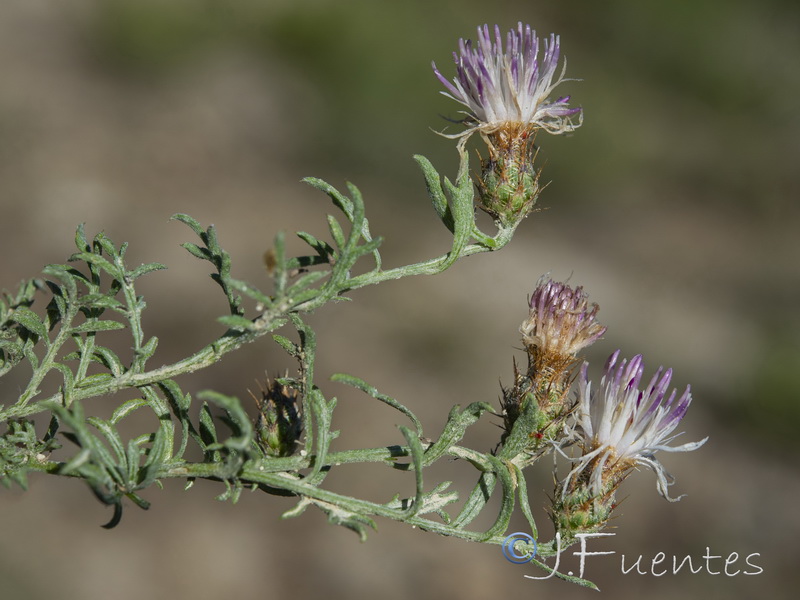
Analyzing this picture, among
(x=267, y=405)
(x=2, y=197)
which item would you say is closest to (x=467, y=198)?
(x=267, y=405)

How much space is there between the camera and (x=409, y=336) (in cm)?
593

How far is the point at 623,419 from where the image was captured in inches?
60.2

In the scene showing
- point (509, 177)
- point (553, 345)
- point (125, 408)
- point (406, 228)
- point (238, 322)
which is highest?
point (406, 228)

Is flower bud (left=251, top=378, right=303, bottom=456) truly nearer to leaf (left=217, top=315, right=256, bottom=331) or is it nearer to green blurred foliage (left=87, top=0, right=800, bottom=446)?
leaf (left=217, top=315, right=256, bottom=331)

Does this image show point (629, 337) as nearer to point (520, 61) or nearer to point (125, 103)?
point (125, 103)

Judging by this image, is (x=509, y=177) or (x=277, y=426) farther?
(x=509, y=177)

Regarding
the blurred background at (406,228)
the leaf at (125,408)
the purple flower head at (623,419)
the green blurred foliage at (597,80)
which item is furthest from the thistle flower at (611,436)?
the green blurred foliage at (597,80)

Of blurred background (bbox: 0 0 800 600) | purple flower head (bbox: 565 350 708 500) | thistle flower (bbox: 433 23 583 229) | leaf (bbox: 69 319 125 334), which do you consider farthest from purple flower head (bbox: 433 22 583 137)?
blurred background (bbox: 0 0 800 600)

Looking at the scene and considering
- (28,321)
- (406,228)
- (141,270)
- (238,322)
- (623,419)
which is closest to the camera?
(238,322)

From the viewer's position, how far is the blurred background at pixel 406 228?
501cm

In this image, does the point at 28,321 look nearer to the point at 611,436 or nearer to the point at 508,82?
the point at 508,82

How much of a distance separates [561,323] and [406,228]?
4880 millimetres

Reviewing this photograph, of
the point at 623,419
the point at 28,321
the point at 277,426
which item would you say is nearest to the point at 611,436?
the point at 623,419

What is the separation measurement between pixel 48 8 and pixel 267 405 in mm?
6464
